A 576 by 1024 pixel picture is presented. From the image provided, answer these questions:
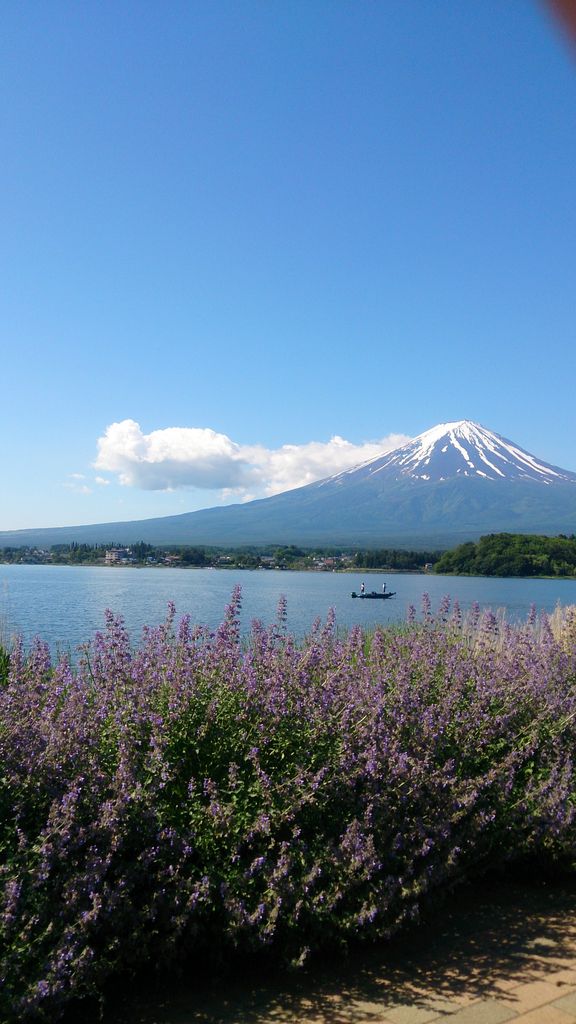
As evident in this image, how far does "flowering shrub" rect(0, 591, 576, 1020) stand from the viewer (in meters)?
2.96

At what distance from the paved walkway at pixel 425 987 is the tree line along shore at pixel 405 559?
59937mm

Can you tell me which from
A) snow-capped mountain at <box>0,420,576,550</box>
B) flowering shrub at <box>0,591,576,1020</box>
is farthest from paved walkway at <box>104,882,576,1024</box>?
snow-capped mountain at <box>0,420,576,550</box>

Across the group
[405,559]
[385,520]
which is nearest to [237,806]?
→ [405,559]

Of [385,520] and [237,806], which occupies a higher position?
[385,520]

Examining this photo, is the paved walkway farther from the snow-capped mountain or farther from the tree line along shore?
the snow-capped mountain

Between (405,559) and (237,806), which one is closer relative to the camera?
(237,806)

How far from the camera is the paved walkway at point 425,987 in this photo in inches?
116

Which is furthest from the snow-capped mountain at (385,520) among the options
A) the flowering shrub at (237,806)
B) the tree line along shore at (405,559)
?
the flowering shrub at (237,806)

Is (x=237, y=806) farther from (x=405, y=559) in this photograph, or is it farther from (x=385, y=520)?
(x=385, y=520)

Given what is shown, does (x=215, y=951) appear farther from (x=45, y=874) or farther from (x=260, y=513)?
(x=260, y=513)

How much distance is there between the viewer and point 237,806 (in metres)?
3.38

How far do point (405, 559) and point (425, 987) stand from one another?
248 feet

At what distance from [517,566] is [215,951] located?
62110mm

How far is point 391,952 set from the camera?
137 inches
